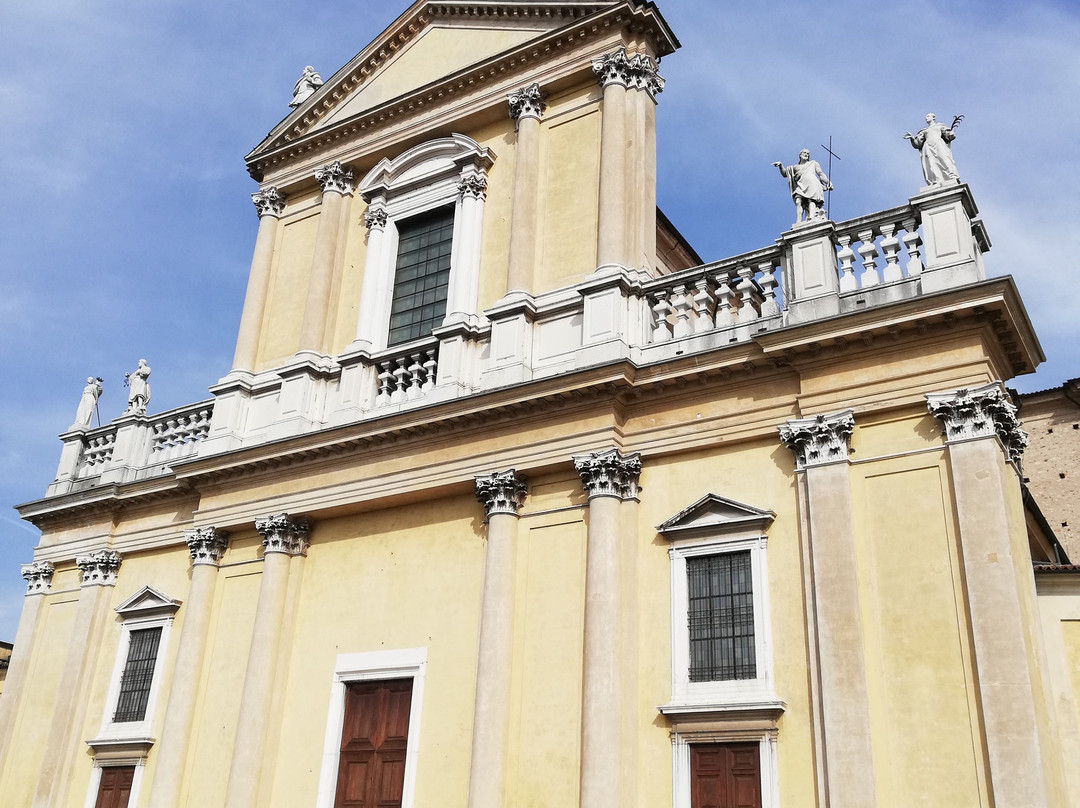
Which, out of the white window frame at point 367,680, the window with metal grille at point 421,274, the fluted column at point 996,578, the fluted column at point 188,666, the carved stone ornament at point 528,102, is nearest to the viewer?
the fluted column at point 996,578

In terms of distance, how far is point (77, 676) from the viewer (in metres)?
16.5

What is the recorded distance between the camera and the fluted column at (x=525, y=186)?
1461cm

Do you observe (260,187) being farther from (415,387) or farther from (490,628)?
(490,628)

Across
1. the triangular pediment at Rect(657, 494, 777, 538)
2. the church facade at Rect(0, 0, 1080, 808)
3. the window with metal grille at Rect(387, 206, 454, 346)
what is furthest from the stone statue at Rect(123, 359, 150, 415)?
the triangular pediment at Rect(657, 494, 777, 538)

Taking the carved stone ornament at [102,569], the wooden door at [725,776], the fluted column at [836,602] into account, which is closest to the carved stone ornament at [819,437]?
the fluted column at [836,602]

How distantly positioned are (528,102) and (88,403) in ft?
33.1

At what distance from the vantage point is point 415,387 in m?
14.8

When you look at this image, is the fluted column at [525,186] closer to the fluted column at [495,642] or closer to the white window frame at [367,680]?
the fluted column at [495,642]

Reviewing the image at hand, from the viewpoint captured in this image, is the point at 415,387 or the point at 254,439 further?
the point at 254,439

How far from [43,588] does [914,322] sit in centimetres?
1497

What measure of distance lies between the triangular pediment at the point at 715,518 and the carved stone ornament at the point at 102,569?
981 cm

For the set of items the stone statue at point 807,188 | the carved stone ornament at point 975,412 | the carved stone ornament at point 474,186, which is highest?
the carved stone ornament at point 474,186

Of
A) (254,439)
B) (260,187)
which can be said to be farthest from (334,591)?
(260,187)

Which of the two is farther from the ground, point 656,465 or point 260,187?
point 260,187
